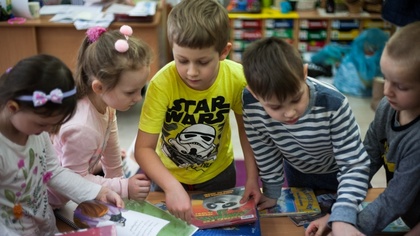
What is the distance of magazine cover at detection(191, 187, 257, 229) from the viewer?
126 centimetres

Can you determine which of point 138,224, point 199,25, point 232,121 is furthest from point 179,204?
point 232,121

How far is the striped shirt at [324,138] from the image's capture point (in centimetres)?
119

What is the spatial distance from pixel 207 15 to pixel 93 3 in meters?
2.22

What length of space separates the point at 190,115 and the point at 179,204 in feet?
0.88

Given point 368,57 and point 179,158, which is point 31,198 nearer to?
point 179,158

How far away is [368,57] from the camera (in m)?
3.73

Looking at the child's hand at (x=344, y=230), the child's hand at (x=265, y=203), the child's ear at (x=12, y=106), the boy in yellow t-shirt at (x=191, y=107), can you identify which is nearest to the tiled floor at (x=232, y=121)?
the boy in yellow t-shirt at (x=191, y=107)

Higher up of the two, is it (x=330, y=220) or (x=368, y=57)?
(x=330, y=220)

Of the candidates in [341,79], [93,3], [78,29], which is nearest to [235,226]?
[78,29]

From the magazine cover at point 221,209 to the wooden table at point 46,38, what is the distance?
1862mm

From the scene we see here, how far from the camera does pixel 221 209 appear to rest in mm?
1313

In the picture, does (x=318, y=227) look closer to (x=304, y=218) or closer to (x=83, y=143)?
(x=304, y=218)

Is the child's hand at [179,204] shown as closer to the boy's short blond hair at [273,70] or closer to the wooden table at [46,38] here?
the boy's short blond hair at [273,70]

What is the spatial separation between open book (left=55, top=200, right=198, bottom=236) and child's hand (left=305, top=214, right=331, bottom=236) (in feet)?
0.95
